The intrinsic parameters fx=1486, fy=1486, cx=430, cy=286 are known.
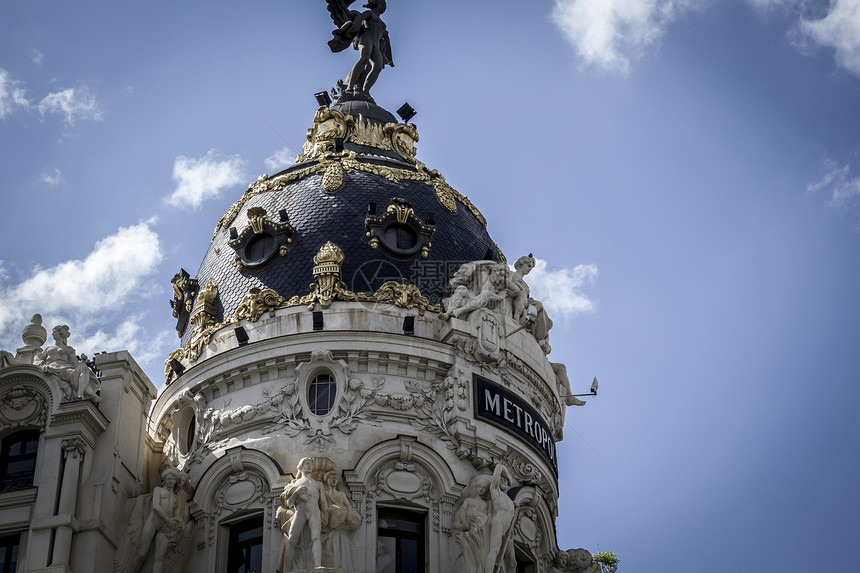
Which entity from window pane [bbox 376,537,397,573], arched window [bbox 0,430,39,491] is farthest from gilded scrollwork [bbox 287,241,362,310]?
arched window [bbox 0,430,39,491]

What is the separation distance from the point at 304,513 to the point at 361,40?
19.8 m

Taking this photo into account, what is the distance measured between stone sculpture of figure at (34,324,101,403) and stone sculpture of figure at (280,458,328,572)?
583cm

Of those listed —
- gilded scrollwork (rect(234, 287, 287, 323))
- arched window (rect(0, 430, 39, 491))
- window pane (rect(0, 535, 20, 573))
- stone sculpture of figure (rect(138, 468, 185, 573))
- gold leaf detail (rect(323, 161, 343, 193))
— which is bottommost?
window pane (rect(0, 535, 20, 573))

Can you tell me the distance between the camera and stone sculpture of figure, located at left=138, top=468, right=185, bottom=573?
1407 inches

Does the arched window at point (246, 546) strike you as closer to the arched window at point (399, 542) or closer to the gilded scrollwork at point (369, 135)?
the arched window at point (399, 542)

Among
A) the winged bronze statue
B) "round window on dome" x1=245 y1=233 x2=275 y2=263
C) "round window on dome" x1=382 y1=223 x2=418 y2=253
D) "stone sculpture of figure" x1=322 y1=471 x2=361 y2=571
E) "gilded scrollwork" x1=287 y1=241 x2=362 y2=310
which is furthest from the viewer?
the winged bronze statue

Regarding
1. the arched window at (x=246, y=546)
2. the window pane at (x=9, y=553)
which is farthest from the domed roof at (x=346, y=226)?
the window pane at (x=9, y=553)

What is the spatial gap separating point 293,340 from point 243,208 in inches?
268

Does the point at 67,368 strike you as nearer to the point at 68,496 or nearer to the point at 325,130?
the point at 68,496

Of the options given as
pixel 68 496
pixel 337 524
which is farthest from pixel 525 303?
pixel 68 496

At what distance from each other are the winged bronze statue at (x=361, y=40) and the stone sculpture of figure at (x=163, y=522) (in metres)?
16.0

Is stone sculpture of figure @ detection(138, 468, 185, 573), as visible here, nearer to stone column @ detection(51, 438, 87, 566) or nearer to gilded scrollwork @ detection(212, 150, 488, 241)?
stone column @ detection(51, 438, 87, 566)

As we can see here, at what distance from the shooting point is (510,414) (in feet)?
127

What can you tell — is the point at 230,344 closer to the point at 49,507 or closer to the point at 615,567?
the point at 49,507
